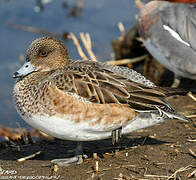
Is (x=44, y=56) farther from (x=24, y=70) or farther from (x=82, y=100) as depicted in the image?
(x=82, y=100)

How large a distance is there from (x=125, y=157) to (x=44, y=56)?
3.40 feet

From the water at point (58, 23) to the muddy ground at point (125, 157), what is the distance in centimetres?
287

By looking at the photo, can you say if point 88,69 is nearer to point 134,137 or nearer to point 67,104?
point 67,104

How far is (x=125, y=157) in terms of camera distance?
3.59 m

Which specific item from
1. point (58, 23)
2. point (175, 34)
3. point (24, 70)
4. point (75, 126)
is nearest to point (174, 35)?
point (175, 34)

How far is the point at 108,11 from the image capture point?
30.4 feet

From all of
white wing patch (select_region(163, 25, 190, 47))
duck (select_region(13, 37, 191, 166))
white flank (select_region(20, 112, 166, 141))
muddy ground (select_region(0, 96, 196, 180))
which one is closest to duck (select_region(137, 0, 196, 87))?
white wing patch (select_region(163, 25, 190, 47))

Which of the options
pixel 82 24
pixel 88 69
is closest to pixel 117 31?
pixel 82 24

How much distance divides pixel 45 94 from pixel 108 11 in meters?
6.24

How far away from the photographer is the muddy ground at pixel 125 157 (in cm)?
329

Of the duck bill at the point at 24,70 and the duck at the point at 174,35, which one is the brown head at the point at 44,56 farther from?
the duck at the point at 174,35

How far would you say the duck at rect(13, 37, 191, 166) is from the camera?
10.6 ft

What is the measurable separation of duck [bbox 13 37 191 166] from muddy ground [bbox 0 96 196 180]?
17 cm

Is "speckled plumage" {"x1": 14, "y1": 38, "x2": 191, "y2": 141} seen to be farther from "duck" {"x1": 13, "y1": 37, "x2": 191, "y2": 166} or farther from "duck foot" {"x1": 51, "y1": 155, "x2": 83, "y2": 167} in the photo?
"duck foot" {"x1": 51, "y1": 155, "x2": 83, "y2": 167}
